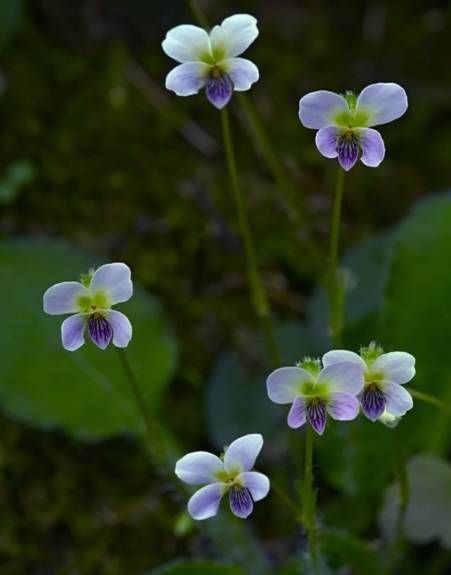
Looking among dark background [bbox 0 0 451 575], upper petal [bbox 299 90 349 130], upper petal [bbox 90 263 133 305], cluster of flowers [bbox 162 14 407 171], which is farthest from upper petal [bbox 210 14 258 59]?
dark background [bbox 0 0 451 575]

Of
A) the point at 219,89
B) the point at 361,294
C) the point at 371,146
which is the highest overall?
the point at 361,294

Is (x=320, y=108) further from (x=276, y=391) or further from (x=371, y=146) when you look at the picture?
(x=276, y=391)

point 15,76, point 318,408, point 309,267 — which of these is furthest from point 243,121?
point 318,408

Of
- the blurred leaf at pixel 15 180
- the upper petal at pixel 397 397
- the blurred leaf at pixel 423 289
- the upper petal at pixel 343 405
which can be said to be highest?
the blurred leaf at pixel 15 180

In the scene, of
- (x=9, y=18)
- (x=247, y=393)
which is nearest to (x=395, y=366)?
(x=247, y=393)

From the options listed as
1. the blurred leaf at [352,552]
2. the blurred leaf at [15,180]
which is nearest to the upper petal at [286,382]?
the blurred leaf at [352,552]

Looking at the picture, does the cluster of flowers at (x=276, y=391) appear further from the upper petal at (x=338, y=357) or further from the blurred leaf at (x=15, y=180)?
the blurred leaf at (x=15, y=180)
